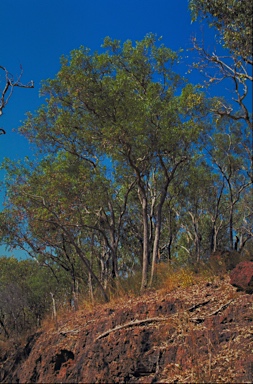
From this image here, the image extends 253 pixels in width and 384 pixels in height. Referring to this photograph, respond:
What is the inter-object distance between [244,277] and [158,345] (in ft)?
10.3

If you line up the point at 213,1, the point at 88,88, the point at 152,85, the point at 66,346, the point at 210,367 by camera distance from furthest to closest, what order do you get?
the point at 152,85 → the point at 88,88 → the point at 66,346 → the point at 213,1 → the point at 210,367

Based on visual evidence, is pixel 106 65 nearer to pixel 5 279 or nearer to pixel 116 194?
pixel 116 194

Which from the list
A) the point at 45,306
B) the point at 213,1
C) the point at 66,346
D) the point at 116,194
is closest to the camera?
the point at 213,1

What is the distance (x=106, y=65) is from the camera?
15.9 meters

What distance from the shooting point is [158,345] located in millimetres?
Answer: 9227

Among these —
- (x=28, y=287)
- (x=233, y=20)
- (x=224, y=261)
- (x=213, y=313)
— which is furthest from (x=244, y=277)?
(x=28, y=287)

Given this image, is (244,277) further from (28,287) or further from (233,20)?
(28,287)

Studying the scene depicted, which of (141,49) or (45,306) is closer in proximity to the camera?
(141,49)

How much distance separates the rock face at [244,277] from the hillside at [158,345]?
0.21m

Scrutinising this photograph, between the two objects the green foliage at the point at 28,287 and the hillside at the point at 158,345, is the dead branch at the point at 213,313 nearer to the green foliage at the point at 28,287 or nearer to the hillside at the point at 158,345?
the hillside at the point at 158,345

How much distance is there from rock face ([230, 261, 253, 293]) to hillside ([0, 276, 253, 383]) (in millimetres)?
213

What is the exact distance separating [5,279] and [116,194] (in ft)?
48.6

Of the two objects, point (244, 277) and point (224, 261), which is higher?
point (224, 261)

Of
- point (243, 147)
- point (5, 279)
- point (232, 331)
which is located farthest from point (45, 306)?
point (232, 331)
